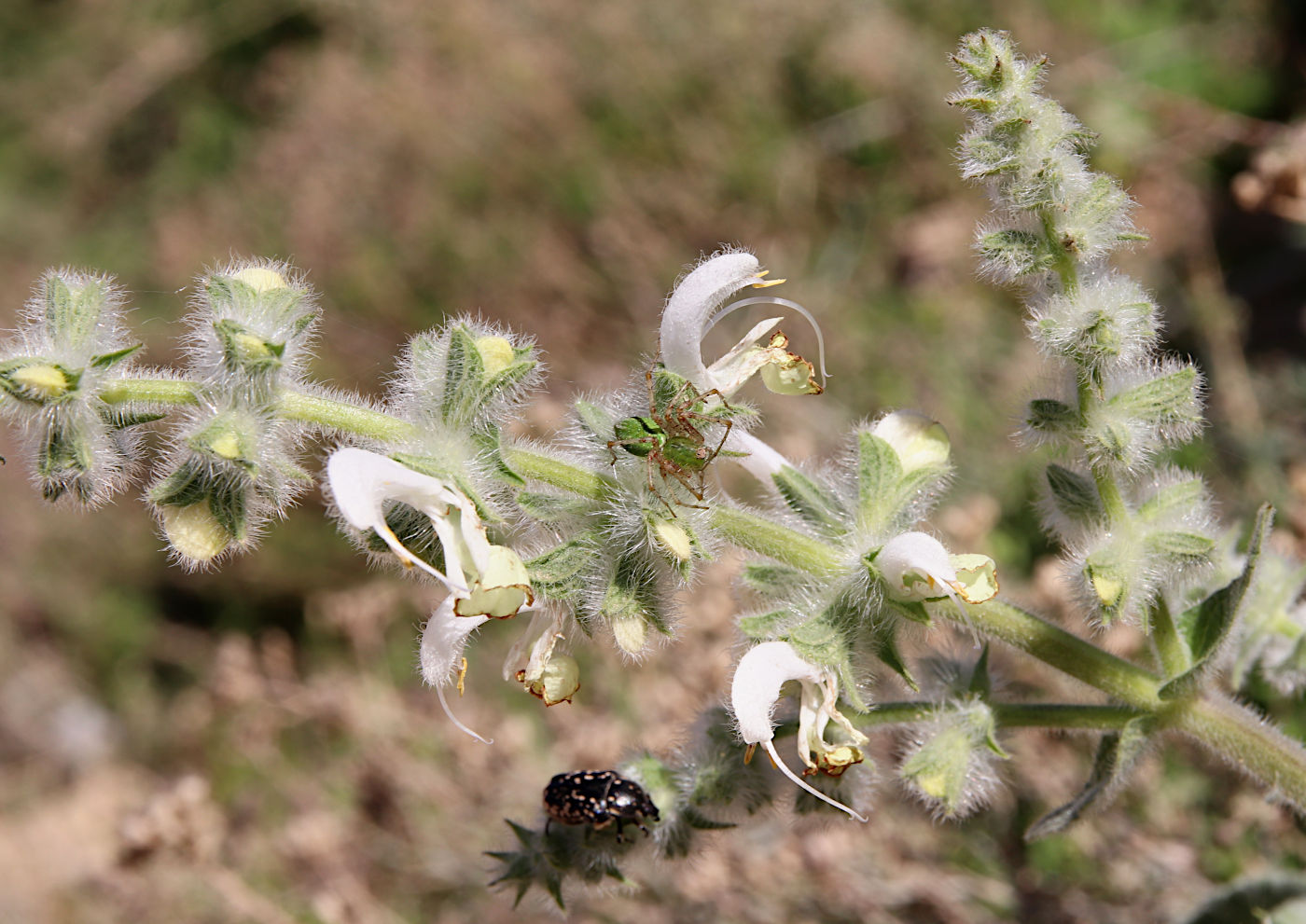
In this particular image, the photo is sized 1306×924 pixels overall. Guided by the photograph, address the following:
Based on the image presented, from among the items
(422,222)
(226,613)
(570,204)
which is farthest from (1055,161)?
(226,613)

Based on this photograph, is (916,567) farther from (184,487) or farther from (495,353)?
(184,487)

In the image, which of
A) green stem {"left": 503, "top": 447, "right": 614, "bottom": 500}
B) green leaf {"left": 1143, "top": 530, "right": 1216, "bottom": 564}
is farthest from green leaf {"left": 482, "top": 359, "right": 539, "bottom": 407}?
green leaf {"left": 1143, "top": 530, "right": 1216, "bottom": 564}

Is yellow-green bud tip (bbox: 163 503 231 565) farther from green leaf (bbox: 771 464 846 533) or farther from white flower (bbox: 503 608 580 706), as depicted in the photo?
green leaf (bbox: 771 464 846 533)

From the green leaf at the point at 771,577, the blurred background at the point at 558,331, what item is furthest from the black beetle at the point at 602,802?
the green leaf at the point at 771,577

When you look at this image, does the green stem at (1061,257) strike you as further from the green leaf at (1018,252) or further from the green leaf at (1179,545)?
Result: the green leaf at (1179,545)

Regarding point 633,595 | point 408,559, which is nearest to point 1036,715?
point 633,595

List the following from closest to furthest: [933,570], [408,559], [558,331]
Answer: [408,559] → [933,570] → [558,331]

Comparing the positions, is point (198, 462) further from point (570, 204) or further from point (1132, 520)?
point (570, 204)
